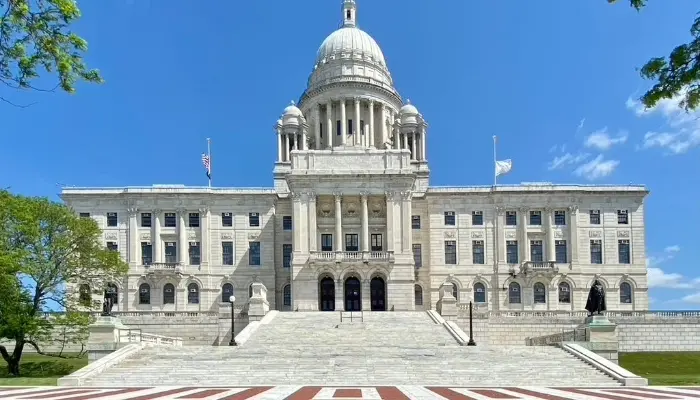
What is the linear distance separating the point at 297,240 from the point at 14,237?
24169 millimetres

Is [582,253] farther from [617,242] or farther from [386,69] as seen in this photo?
[386,69]

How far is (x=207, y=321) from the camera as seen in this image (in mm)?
52375

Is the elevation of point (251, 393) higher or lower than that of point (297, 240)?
lower

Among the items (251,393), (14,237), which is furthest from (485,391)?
(14,237)

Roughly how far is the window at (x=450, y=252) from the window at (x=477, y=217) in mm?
2700

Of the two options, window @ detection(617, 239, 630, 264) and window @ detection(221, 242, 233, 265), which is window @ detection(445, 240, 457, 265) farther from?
window @ detection(221, 242, 233, 265)

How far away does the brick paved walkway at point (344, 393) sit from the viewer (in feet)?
68.4

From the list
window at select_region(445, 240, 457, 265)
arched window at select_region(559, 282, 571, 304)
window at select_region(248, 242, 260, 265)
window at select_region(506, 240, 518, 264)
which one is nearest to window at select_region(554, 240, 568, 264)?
arched window at select_region(559, 282, 571, 304)

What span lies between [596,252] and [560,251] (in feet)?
10.9

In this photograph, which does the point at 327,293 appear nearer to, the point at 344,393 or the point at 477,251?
the point at 477,251

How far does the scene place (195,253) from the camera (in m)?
64.9

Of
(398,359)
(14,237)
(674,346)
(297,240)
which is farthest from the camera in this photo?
(297,240)

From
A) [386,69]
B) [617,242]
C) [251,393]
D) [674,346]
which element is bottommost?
[674,346]

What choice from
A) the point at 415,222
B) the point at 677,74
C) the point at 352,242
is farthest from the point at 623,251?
the point at 677,74
